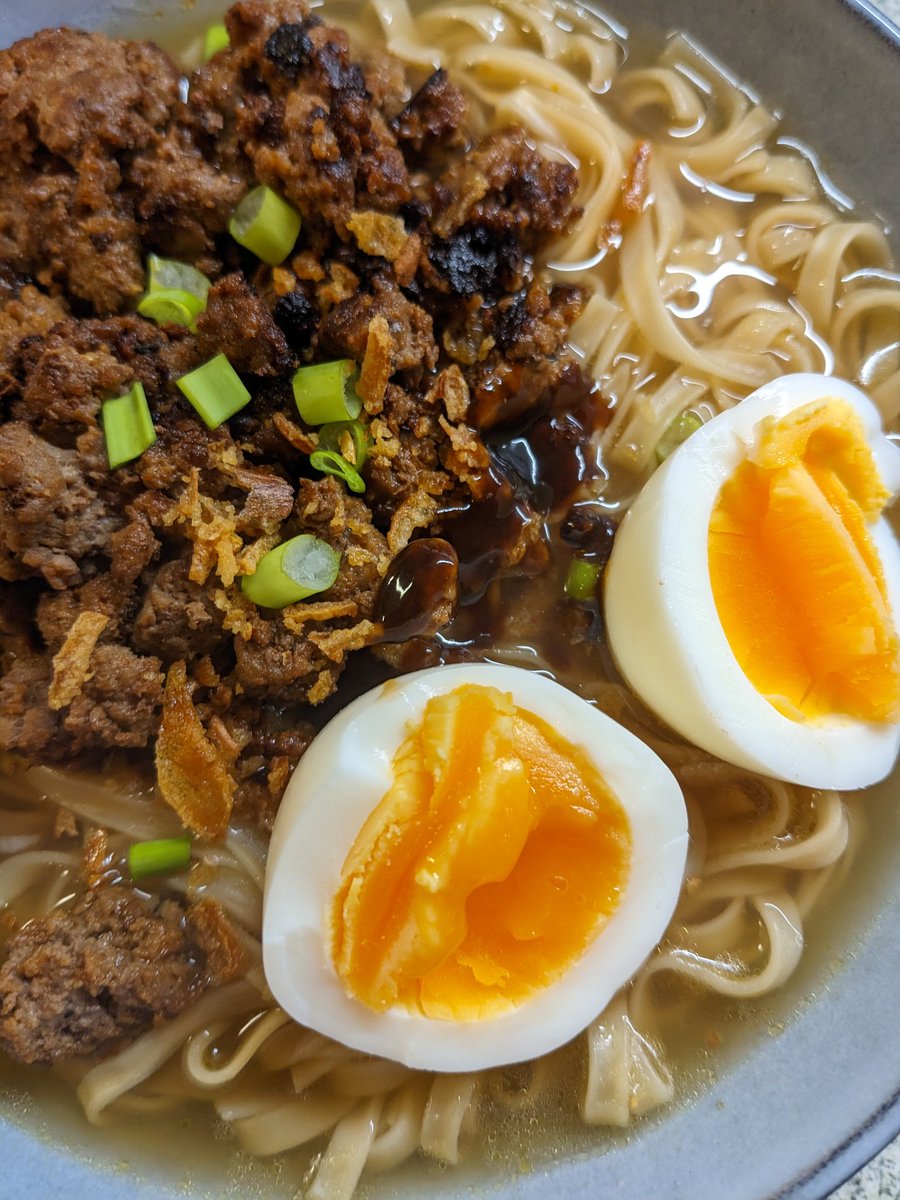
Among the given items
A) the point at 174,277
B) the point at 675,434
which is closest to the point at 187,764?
the point at 174,277

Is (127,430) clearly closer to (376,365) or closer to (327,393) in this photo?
(327,393)

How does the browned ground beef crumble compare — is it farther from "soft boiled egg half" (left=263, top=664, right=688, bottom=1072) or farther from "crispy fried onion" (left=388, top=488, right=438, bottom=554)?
"soft boiled egg half" (left=263, top=664, right=688, bottom=1072)

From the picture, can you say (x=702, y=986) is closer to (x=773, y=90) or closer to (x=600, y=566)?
(x=600, y=566)

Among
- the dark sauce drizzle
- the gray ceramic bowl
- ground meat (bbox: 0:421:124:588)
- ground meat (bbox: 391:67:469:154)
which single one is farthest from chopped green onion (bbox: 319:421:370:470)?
the gray ceramic bowl

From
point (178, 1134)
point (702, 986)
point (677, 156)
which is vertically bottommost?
point (178, 1134)

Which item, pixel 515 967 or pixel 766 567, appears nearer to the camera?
pixel 515 967

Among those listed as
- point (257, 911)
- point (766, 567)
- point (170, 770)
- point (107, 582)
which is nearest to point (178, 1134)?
point (257, 911)

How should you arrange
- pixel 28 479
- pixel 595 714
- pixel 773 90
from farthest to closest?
1. pixel 773 90
2. pixel 595 714
3. pixel 28 479
